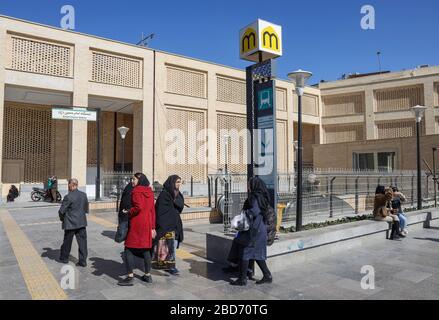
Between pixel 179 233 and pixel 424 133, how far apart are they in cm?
3002

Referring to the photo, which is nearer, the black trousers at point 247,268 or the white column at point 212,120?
the black trousers at point 247,268

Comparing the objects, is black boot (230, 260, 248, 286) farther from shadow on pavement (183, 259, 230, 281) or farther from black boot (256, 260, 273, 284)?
shadow on pavement (183, 259, 230, 281)

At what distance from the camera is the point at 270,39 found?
21.6 ft

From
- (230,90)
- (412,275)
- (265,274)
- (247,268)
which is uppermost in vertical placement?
(230,90)

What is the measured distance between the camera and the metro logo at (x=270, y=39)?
21.3ft

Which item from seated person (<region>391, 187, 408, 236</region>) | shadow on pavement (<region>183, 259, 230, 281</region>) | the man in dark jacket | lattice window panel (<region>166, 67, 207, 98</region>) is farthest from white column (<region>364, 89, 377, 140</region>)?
the man in dark jacket

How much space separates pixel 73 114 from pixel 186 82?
32.4ft

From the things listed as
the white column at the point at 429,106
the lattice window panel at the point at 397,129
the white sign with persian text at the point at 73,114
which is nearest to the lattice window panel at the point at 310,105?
the lattice window panel at the point at 397,129

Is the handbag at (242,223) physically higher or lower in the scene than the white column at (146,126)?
lower

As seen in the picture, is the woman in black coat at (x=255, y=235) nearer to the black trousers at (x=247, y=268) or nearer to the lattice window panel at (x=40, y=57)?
the black trousers at (x=247, y=268)

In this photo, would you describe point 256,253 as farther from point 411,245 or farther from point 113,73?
point 113,73
